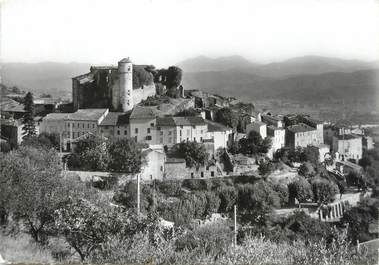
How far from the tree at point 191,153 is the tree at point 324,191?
321 centimetres

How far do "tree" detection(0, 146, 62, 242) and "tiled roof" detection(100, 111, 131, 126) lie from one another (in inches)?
287

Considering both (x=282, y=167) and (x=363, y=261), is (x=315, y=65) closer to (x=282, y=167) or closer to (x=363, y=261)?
(x=363, y=261)

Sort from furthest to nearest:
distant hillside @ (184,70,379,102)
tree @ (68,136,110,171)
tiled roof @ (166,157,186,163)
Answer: tiled roof @ (166,157,186,163) < tree @ (68,136,110,171) < distant hillside @ (184,70,379,102)

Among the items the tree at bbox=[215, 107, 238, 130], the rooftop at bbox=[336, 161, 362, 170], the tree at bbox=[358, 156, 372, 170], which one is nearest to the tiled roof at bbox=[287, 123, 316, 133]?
the rooftop at bbox=[336, 161, 362, 170]

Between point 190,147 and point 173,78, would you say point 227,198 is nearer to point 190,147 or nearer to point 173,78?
point 190,147

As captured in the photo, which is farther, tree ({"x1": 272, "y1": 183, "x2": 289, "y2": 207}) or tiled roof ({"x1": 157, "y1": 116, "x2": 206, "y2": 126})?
tiled roof ({"x1": 157, "y1": 116, "x2": 206, "y2": 126})

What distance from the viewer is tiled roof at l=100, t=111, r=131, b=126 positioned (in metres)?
13.4

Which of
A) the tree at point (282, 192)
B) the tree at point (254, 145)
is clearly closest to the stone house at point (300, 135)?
the tree at point (254, 145)

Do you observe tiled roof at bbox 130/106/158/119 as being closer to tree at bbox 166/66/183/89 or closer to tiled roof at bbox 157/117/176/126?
tiled roof at bbox 157/117/176/126

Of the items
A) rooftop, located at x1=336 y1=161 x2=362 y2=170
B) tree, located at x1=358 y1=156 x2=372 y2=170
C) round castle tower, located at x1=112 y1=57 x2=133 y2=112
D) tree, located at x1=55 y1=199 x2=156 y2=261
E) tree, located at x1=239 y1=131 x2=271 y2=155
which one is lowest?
rooftop, located at x1=336 y1=161 x2=362 y2=170

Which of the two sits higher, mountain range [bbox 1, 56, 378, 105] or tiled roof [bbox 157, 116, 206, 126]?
mountain range [bbox 1, 56, 378, 105]

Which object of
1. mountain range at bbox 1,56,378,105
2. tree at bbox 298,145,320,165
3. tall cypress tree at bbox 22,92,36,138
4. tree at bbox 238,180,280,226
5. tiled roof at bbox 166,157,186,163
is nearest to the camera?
mountain range at bbox 1,56,378,105

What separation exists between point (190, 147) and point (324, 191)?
3.90 meters

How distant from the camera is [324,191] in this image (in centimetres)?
1411
